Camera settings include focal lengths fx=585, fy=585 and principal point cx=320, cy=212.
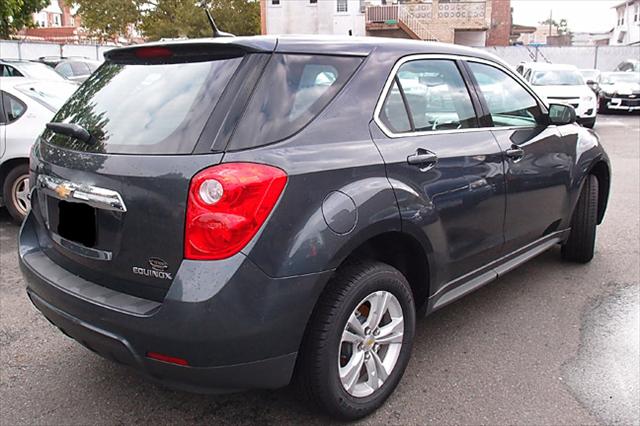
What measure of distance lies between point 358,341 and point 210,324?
0.78 metres

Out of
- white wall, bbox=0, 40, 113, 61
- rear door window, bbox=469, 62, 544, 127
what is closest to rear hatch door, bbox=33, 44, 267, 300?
rear door window, bbox=469, 62, 544, 127

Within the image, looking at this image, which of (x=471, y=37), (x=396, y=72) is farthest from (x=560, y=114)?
(x=471, y=37)

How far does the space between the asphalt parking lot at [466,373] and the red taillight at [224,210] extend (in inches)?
40.1

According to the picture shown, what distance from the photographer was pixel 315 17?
33.8 metres

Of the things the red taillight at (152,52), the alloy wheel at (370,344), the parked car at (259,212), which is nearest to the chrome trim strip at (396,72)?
the parked car at (259,212)

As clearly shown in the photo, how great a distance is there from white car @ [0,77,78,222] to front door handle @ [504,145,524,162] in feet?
14.6

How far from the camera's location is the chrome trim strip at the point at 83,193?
7.73 ft

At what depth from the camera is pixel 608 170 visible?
4.75 meters

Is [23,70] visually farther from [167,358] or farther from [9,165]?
[167,358]

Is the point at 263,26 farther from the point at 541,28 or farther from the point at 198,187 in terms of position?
the point at 541,28

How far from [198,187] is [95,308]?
68cm

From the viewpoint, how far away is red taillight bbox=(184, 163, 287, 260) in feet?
7.18

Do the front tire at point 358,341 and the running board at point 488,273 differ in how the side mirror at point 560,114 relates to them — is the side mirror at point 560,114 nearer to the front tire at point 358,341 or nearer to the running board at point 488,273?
the running board at point 488,273

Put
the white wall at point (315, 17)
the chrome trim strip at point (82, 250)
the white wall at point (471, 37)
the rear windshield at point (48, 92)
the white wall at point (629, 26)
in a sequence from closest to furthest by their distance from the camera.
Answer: the chrome trim strip at point (82, 250) < the rear windshield at point (48, 92) < the white wall at point (315, 17) < the white wall at point (471, 37) < the white wall at point (629, 26)
